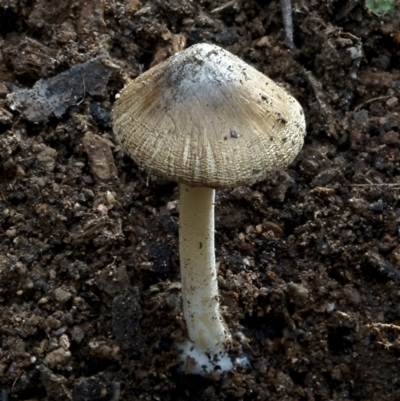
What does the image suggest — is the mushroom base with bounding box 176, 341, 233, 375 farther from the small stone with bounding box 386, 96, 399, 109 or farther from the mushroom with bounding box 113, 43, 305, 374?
the small stone with bounding box 386, 96, 399, 109

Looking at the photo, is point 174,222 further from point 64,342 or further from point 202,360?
point 64,342

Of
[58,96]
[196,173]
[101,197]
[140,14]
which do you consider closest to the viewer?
[196,173]

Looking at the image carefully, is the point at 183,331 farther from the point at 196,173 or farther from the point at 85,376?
the point at 196,173

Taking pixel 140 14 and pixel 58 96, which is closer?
pixel 58 96

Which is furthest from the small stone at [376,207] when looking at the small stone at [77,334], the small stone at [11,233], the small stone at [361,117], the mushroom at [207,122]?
the small stone at [11,233]

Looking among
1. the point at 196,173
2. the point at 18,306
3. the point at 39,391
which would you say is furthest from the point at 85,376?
the point at 196,173

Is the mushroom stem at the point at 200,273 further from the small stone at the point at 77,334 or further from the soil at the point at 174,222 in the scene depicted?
the small stone at the point at 77,334

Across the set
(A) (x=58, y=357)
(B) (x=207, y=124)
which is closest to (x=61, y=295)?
(A) (x=58, y=357)

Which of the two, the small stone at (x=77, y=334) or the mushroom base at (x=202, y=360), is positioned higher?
the small stone at (x=77, y=334)
